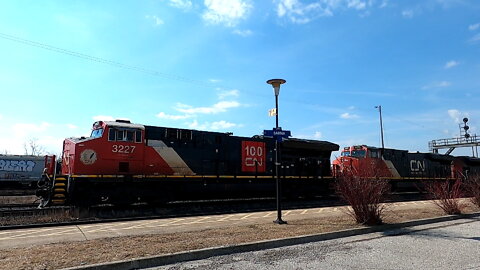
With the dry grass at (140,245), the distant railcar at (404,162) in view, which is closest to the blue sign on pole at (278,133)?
the dry grass at (140,245)

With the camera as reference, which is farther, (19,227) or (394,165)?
(394,165)

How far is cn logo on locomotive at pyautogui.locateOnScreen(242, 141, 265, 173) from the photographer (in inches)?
748

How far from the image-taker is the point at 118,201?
14492mm

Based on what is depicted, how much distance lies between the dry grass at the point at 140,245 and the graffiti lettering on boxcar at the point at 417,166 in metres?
20.9

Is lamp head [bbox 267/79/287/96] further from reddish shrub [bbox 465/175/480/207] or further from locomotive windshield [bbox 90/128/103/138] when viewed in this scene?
reddish shrub [bbox 465/175/480/207]

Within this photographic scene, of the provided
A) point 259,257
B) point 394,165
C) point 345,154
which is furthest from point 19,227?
point 394,165

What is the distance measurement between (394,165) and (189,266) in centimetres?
2387

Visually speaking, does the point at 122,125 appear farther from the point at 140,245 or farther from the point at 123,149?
the point at 140,245

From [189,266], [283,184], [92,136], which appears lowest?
[189,266]

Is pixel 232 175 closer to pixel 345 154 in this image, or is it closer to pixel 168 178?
pixel 168 178

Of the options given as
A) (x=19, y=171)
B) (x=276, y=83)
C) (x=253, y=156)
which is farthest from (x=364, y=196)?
(x=19, y=171)

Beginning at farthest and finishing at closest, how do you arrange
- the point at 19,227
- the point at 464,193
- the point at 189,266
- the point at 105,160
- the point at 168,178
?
the point at 464,193 → the point at 168,178 → the point at 105,160 → the point at 19,227 → the point at 189,266

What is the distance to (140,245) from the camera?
755cm

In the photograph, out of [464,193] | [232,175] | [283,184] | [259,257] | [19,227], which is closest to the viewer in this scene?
[259,257]
